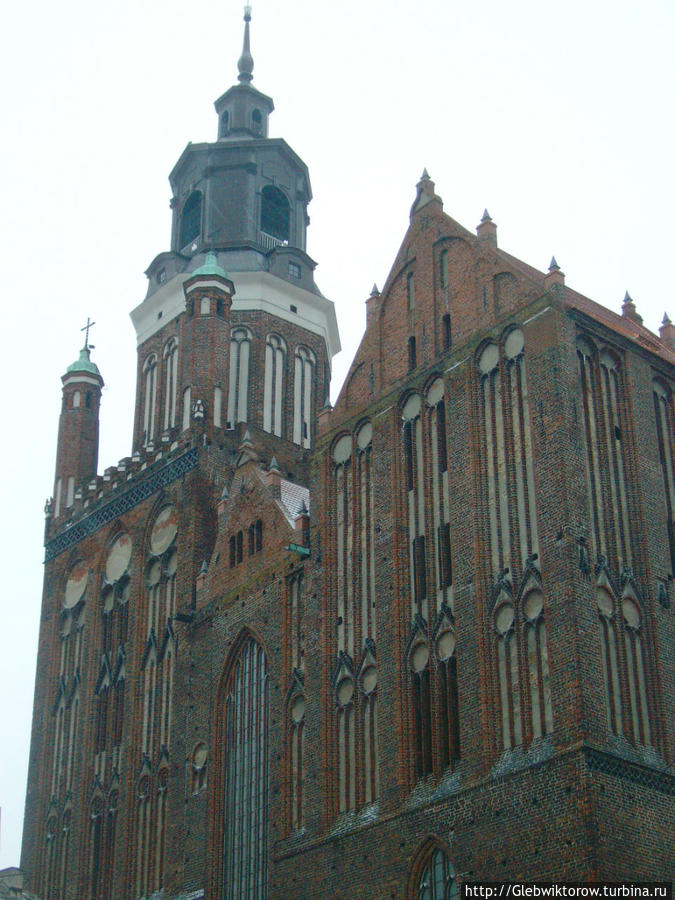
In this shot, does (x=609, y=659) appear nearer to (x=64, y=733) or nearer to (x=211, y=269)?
(x=64, y=733)

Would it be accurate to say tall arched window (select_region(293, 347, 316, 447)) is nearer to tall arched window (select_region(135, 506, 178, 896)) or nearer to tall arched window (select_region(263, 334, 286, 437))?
tall arched window (select_region(263, 334, 286, 437))

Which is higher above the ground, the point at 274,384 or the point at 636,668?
the point at 274,384

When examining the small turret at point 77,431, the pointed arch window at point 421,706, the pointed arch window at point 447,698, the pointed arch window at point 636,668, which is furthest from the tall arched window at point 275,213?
the pointed arch window at point 636,668

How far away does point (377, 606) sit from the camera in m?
35.7

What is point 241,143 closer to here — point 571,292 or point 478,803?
point 571,292

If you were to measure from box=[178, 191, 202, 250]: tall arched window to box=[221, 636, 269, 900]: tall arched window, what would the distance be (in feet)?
59.6

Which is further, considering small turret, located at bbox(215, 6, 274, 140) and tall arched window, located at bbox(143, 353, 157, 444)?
small turret, located at bbox(215, 6, 274, 140)

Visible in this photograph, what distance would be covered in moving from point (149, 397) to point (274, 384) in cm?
420

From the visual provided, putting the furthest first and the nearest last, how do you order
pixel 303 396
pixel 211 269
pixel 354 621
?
pixel 303 396
pixel 211 269
pixel 354 621

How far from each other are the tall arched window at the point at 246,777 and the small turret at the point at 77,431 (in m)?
12.5

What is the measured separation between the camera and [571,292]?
38.0m

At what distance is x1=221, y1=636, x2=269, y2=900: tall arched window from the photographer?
37.2m

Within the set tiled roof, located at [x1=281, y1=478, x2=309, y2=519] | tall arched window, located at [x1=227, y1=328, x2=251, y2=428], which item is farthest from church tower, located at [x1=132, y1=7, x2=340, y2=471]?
tiled roof, located at [x1=281, y1=478, x2=309, y2=519]

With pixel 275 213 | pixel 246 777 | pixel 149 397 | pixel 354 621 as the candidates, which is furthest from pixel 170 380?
pixel 354 621
